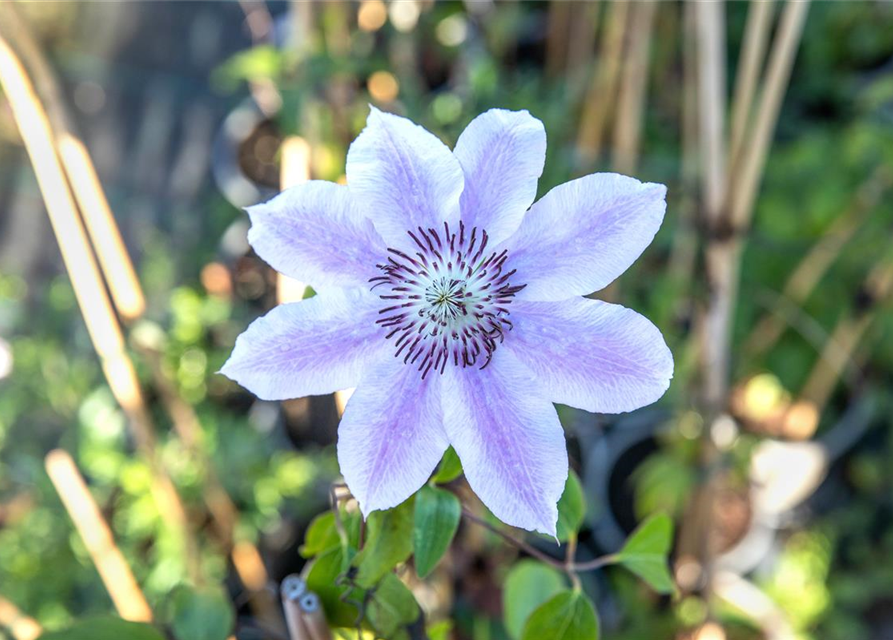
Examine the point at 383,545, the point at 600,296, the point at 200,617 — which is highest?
the point at 383,545

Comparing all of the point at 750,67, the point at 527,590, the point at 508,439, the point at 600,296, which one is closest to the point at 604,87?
the point at 600,296

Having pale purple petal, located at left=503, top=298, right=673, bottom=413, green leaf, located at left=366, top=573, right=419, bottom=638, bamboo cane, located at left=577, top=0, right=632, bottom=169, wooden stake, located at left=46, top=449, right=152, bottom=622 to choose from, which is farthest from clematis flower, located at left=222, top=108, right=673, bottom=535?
bamboo cane, located at left=577, top=0, right=632, bottom=169

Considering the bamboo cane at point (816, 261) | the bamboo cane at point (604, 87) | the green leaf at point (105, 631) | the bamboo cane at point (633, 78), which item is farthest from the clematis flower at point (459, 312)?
the bamboo cane at point (816, 261)

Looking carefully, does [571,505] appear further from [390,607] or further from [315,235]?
[315,235]

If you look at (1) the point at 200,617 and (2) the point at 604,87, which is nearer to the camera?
(1) the point at 200,617

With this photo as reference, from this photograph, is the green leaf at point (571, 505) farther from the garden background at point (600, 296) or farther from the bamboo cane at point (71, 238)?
the bamboo cane at point (71, 238)

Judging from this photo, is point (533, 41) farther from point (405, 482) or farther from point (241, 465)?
point (405, 482)

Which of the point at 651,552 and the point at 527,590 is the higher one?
the point at 651,552
